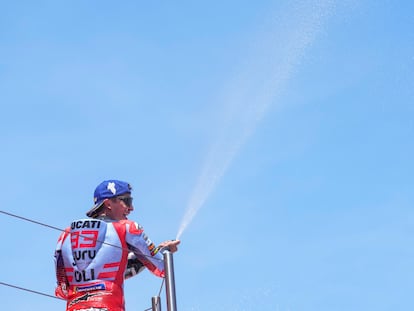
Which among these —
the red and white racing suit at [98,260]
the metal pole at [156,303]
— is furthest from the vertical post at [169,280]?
the metal pole at [156,303]

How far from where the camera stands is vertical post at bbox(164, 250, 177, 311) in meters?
9.40

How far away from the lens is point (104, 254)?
958 cm

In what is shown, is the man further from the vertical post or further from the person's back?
the vertical post

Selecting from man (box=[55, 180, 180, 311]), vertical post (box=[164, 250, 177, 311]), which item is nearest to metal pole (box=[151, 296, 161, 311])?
man (box=[55, 180, 180, 311])

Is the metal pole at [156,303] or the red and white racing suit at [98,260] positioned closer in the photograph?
the red and white racing suit at [98,260]

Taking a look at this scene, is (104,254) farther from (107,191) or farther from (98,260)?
(107,191)

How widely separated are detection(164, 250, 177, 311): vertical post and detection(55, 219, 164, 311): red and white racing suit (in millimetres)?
107

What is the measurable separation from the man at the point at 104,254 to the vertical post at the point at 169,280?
0.11 meters

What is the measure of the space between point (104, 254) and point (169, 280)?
2.27ft

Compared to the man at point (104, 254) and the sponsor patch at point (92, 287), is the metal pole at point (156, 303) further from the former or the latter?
the sponsor patch at point (92, 287)

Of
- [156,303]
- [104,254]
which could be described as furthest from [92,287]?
[156,303]

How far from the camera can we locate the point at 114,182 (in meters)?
9.94

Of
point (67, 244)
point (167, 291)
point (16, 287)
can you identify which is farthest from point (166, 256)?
point (16, 287)

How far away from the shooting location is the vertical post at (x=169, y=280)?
9.40 m
